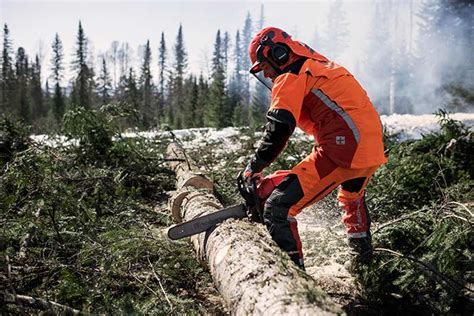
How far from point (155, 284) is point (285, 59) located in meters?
1.99

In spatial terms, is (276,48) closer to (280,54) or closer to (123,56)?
(280,54)

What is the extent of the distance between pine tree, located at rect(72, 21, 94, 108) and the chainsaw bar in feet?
106

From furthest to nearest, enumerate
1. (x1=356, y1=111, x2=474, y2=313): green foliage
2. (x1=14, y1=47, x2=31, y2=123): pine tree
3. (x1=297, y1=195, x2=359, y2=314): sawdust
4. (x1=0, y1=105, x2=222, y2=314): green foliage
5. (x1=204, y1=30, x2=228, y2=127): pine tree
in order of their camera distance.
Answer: (x1=14, y1=47, x2=31, y2=123): pine tree
(x1=204, y1=30, x2=228, y2=127): pine tree
(x1=297, y1=195, x2=359, y2=314): sawdust
(x1=356, y1=111, x2=474, y2=313): green foliage
(x1=0, y1=105, x2=222, y2=314): green foliage

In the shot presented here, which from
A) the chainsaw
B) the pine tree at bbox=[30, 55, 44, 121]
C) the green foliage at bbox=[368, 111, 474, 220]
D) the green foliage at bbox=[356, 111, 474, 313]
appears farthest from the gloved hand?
the pine tree at bbox=[30, 55, 44, 121]

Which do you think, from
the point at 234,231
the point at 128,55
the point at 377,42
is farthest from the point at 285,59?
the point at 128,55

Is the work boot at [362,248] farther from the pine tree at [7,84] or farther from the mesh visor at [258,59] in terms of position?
the pine tree at [7,84]

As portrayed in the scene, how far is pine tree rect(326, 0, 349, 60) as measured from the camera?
108 feet

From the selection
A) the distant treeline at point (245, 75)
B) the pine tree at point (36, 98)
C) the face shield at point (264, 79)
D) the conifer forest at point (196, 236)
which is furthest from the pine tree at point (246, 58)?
the face shield at point (264, 79)

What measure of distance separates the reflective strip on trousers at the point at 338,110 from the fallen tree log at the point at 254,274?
1.00 metres

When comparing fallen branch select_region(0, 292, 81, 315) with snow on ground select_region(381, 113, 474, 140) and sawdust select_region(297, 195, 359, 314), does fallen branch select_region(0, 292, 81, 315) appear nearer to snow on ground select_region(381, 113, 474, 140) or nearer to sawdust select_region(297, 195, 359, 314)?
sawdust select_region(297, 195, 359, 314)

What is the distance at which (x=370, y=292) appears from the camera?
318 centimetres

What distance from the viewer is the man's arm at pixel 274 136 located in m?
3.07

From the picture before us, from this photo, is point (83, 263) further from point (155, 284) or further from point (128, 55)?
point (128, 55)

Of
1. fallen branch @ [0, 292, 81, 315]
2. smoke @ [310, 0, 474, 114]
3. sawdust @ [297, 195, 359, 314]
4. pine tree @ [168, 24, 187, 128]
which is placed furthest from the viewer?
pine tree @ [168, 24, 187, 128]
